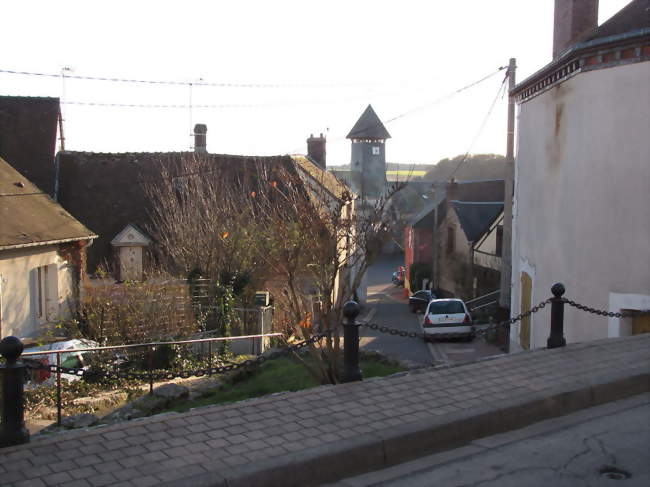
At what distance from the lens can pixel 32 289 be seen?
50.5 ft

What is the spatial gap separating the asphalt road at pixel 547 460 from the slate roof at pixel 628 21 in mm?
7166

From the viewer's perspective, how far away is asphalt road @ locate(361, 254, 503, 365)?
822 inches

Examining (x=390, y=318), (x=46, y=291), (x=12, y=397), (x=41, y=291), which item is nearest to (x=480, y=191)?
(x=390, y=318)

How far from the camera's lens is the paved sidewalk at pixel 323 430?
450cm

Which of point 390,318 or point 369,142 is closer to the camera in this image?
point 390,318

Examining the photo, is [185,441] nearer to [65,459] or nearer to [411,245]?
[65,459]

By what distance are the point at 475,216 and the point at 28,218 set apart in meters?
29.9

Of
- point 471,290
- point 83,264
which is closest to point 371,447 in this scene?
point 83,264

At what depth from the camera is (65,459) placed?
4.66m

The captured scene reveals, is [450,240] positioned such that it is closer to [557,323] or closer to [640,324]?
[640,324]

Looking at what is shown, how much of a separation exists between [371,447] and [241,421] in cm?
115

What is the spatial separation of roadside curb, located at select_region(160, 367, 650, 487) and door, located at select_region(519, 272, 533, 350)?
8.11 metres

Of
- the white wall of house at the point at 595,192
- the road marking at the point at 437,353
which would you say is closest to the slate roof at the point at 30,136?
the road marking at the point at 437,353

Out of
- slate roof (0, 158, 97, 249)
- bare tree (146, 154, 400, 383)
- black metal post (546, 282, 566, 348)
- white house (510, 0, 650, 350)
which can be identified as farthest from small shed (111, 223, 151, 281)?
black metal post (546, 282, 566, 348)
